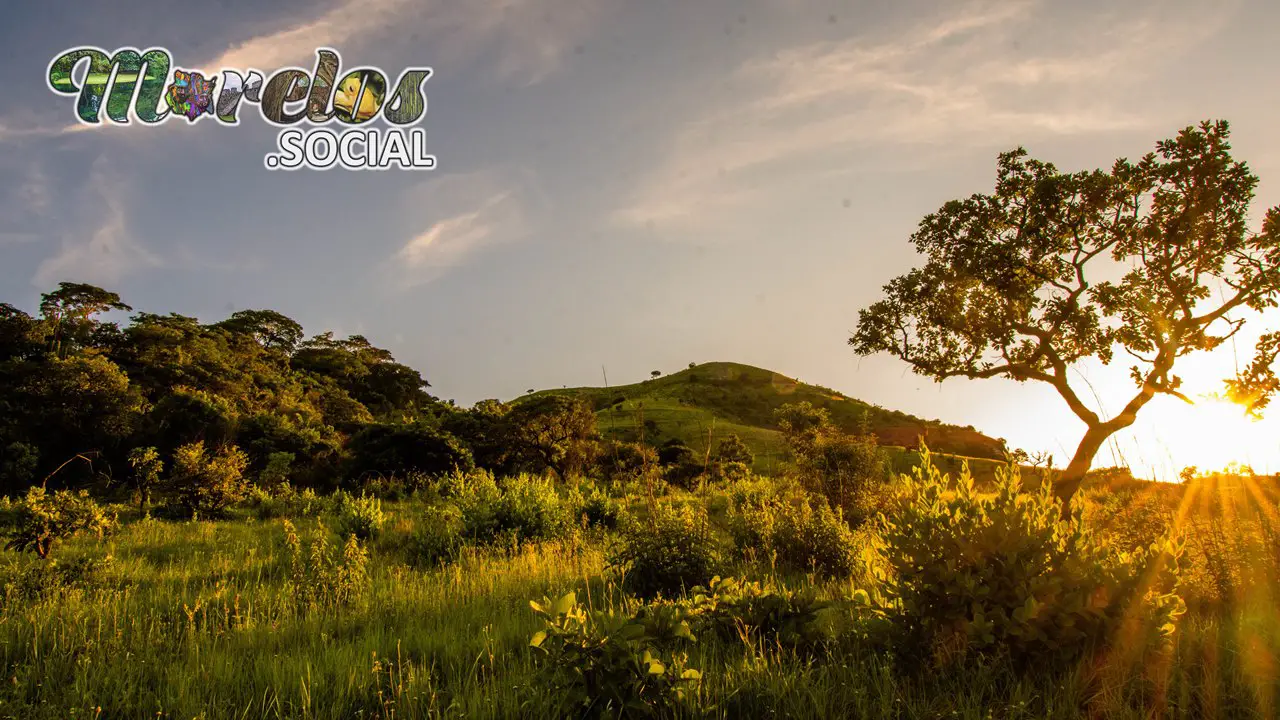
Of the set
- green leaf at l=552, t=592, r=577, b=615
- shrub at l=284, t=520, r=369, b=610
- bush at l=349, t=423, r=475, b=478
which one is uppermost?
bush at l=349, t=423, r=475, b=478

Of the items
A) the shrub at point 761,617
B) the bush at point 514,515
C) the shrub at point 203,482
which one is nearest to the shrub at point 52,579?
the bush at point 514,515

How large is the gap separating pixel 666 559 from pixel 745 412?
6746 centimetres

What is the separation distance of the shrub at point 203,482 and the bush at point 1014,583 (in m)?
14.5

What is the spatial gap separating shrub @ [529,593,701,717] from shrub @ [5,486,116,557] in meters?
9.17

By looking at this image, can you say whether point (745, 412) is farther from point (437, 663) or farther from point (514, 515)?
point (437, 663)

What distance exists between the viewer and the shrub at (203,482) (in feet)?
43.8

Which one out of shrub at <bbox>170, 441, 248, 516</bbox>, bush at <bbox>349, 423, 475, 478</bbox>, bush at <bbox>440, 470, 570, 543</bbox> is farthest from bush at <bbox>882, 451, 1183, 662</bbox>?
bush at <bbox>349, 423, 475, 478</bbox>

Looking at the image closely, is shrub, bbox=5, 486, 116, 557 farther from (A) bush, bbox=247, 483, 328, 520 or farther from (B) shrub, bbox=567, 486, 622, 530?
(B) shrub, bbox=567, 486, 622, 530

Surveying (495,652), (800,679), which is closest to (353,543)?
Answer: (495,652)

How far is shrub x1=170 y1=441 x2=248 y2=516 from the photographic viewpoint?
13352mm

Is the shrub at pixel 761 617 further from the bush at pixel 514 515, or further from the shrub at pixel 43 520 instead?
the shrub at pixel 43 520

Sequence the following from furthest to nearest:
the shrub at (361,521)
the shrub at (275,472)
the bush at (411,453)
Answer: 1. the bush at (411,453)
2. the shrub at (275,472)
3. the shrub at (361,521)

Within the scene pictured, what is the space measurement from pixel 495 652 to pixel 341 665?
3.60ft

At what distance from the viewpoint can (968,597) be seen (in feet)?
13.3
